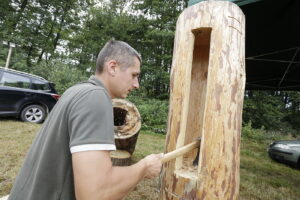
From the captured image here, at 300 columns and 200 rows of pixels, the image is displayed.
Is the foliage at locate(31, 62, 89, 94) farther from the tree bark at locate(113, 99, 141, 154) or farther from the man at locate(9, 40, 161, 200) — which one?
the man at locate(9, 40, 161, 200)

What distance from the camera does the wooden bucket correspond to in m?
1.74

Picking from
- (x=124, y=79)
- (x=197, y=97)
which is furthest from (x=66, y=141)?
(x=197, y=97)

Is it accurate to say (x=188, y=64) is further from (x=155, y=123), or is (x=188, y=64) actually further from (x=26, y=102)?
(x=155, y=123)

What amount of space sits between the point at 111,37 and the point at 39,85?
9960 mm

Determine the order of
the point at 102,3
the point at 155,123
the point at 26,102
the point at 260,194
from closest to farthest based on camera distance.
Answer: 1. the point at 260,194
2. the point at 26,102
3. the point at 155,123
4. the point at 102,3

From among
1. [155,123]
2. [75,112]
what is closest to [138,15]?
[155,123]

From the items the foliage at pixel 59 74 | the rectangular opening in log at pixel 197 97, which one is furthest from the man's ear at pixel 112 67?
the foliage at pixel 59 74

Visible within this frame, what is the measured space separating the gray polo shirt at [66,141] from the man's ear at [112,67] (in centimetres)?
22

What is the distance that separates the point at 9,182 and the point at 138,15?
51.0 feet

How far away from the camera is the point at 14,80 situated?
23.4 ft

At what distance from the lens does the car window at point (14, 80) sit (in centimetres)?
695

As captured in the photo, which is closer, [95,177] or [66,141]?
[95,177]

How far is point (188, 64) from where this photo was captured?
78.0 inches

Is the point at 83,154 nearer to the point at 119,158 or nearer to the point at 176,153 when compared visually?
the point at 176,153
